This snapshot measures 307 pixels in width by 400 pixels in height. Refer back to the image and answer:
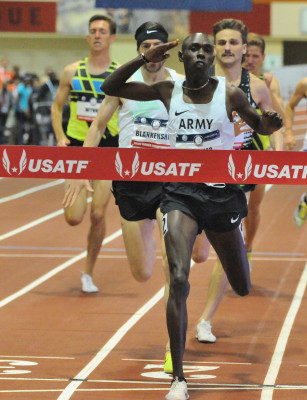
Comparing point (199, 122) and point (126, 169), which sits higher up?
point (199, 122)

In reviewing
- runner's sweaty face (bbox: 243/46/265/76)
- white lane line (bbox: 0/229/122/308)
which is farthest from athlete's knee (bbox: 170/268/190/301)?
runner's sweaty face (bbox: 243/46/265/76)

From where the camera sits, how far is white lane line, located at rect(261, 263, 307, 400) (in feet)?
22.3

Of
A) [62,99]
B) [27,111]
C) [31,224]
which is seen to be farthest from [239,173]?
[27,111]

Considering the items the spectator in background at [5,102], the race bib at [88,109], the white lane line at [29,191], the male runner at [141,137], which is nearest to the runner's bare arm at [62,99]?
the race bib at [88,109]

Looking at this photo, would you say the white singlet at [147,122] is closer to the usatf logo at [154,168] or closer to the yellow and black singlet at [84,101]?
the usatf logo at [154,168]

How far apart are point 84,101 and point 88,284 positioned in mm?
1747

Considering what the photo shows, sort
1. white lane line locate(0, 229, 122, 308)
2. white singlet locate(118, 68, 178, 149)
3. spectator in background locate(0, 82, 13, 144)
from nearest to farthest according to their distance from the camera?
white singlet locate(118, 68, 178, 149) → white lane line locate(0, 229, 122, 308) → spectator in background locate(0, 82, 13, 144)

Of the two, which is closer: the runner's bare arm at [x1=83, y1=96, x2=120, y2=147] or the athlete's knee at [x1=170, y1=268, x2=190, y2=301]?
the athlete's knee at [x1=170, y1=268, x2=190, y2=301]

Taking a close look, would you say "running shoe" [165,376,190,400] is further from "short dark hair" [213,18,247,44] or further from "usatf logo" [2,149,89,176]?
"short dark hair" [213,18,247,44]

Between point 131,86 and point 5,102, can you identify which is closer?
point 131,86

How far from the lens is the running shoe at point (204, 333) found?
8180 millimetres

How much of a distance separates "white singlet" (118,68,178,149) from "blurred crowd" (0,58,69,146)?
1668 cm

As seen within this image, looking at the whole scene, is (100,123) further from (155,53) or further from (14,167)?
(155,53)

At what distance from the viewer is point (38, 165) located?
7.21 m
